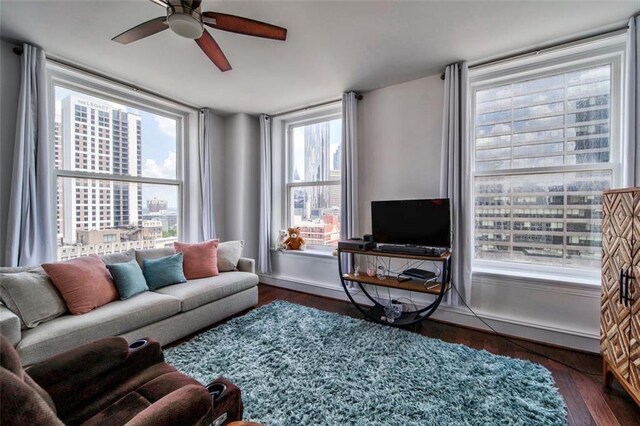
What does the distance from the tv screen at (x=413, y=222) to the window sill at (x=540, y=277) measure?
20.2 inches

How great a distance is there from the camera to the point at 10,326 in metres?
1.55

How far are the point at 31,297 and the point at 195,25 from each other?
2109 millimetres

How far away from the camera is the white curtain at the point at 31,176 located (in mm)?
2174

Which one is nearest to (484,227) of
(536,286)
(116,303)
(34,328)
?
(536,286)

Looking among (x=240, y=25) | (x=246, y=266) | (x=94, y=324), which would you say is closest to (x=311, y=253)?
(x=246, y=266)

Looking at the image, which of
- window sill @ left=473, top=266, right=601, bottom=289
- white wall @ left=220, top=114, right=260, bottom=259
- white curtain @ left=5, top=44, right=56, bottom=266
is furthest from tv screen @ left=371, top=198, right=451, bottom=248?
white curtain @ left=5, top=44, right=56, bottom=266

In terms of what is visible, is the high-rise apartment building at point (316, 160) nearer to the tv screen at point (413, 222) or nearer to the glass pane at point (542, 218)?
the tv screen at point (413, 222)

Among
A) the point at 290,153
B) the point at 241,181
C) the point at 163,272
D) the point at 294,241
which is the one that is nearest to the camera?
the point at 163,272

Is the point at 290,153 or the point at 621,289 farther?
the point at 290,153

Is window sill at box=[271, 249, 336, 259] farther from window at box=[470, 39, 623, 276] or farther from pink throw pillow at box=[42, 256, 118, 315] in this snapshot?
pink throw pillow at box=[42, 256, 118, 315]

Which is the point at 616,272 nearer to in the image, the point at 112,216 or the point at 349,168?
the point at 349,168

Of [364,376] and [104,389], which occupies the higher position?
[104,389]

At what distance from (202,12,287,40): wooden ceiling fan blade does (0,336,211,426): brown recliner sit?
1.85 m

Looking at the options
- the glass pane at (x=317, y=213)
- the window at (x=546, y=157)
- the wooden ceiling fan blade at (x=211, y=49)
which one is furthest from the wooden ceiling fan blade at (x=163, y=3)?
the window at (x=546, y=157)
